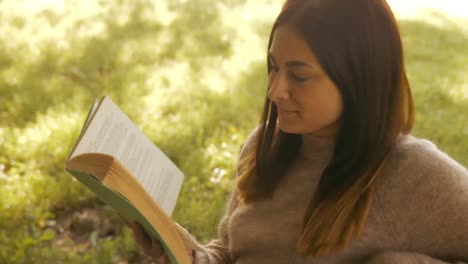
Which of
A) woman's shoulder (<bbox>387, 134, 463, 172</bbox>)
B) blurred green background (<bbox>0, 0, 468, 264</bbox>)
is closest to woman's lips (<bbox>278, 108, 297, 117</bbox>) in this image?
woman's shoulder (<bbox>387, 134, 463, 172</bbox>)

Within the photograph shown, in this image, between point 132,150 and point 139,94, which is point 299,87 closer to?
point 132,150

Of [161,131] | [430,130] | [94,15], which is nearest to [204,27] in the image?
[94,15]

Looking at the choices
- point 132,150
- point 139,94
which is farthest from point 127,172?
point 139,94

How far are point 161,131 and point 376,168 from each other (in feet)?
7.19

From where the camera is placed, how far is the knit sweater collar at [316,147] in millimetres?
1495

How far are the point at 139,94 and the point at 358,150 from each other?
2650mm

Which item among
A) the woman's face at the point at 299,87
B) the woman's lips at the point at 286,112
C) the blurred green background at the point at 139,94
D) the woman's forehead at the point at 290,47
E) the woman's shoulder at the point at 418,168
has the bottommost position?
the blurred green background at the point at 139,94

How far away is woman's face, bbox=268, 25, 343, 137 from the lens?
1316 millimetres

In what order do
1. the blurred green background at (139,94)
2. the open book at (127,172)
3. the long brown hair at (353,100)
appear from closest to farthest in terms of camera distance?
the open book at (127,172) → the long brown hair at (353,100) → the blurred green background at (139,94)

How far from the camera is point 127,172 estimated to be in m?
1.12

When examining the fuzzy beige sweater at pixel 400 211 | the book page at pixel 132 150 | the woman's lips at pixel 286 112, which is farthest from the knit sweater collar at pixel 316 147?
the book page at pixel 132 150

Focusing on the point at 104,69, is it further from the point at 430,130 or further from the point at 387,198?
the point at 387,198

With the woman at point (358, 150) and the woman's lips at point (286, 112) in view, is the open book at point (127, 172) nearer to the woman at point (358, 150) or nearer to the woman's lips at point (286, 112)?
the woman at point (358, 150)

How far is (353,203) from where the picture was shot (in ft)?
4.42
